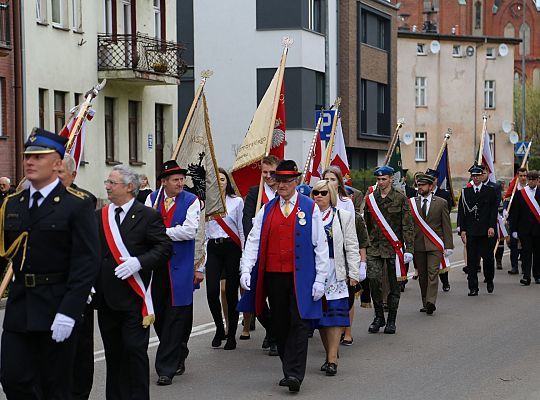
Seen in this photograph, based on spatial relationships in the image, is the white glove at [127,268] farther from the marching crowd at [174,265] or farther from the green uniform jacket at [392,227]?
the green uniform jacket at [392,227]

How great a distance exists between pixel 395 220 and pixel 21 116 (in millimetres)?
16045

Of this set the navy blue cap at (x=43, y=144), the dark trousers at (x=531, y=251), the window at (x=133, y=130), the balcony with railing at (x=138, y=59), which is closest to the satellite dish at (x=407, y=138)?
the balcony with railing at (x=138, y=59)

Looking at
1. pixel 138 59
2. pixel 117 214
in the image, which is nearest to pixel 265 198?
pixel 117 214

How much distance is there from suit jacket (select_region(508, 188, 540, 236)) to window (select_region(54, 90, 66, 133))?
1349 centimetres

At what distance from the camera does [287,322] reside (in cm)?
990

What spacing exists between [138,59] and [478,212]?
1600 centimetres

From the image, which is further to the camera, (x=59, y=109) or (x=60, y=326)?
(x=59, y=109)

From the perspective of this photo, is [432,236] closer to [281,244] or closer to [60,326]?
[281,244]

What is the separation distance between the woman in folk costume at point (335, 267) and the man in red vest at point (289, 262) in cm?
58

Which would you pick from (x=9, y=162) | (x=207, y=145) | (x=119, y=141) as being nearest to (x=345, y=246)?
(x=207, y=145)

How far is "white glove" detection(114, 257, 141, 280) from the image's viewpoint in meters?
8.16

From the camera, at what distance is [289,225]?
9.86 meters

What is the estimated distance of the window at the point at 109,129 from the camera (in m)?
31.5

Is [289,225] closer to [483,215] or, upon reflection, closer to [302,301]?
[302,301]
